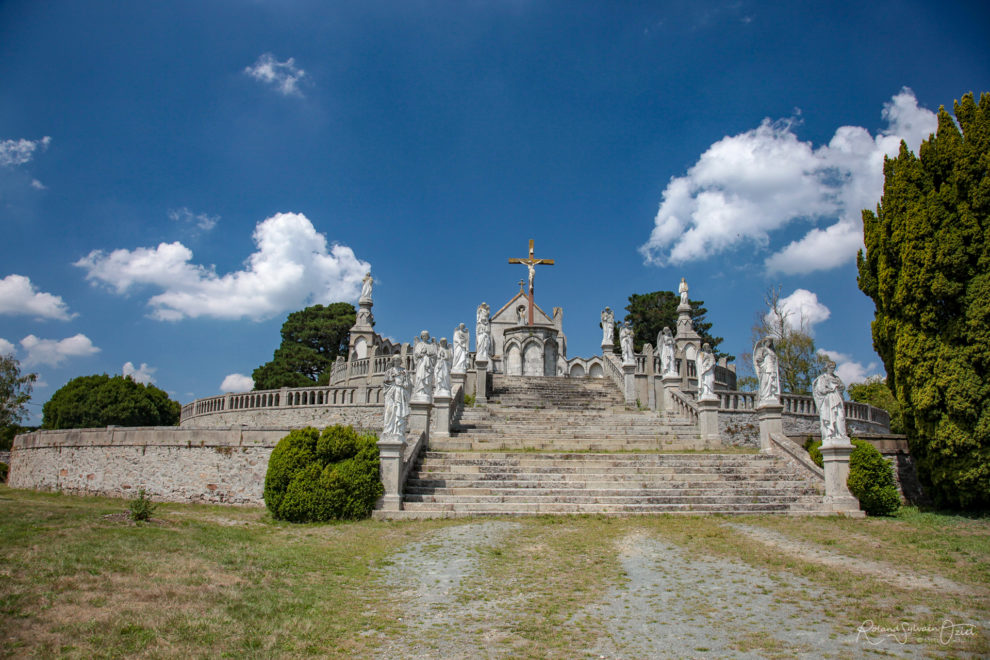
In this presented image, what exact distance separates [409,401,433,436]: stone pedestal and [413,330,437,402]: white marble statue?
5.2 inches

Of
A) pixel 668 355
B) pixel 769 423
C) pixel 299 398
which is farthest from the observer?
pixel 299 398

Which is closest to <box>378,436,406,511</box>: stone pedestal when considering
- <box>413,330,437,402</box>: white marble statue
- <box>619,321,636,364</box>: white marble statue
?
<box>413,330,437,402</box>: white marble statue

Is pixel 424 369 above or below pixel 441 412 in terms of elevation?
above

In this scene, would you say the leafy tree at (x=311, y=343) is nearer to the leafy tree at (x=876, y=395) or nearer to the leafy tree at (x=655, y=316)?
the leafy tree at (x=655, y=316)

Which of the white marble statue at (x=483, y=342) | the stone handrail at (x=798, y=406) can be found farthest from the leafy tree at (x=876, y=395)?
the white marble statue at (x=483, y=342)

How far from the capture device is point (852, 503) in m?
12.6

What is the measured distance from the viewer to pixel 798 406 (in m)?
21.9

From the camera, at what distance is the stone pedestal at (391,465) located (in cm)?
1187

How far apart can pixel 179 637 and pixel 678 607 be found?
16.1 feet

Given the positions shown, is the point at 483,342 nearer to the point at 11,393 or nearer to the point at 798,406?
the point at 798,406

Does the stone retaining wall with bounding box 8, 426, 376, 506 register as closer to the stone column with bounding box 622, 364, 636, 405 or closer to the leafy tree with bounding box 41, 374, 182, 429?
the stone column with bounding box 622, 364, 636, 405

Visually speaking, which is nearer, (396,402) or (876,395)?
(396,402)

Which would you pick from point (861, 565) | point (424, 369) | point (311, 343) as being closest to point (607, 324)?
point (424, 369)

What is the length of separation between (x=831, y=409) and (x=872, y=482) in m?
1.68
